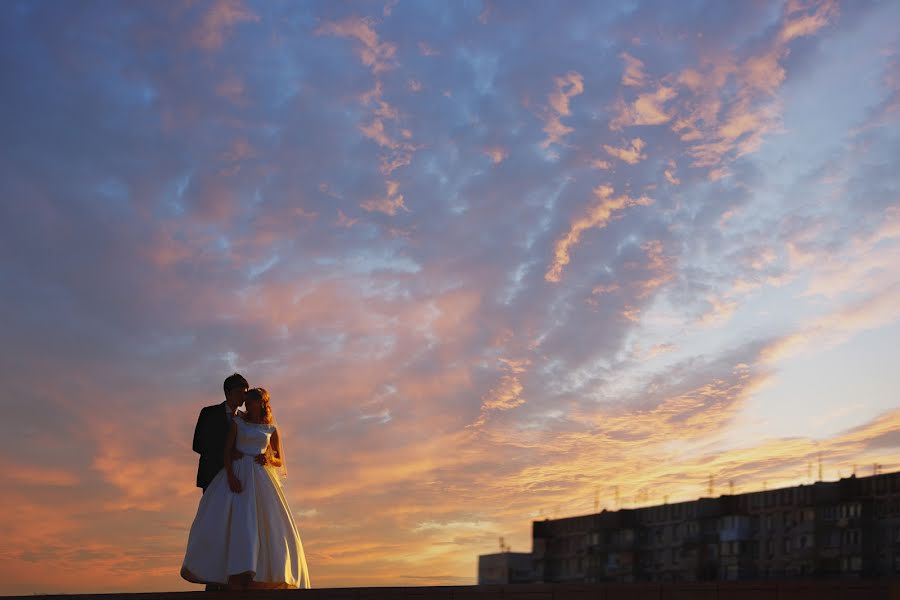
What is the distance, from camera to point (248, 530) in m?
14.6

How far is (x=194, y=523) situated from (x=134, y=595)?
1494 millimetres

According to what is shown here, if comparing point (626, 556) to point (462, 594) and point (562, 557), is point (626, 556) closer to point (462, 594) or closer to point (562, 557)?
point (562, 557)

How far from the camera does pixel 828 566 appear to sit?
100562 millimetres

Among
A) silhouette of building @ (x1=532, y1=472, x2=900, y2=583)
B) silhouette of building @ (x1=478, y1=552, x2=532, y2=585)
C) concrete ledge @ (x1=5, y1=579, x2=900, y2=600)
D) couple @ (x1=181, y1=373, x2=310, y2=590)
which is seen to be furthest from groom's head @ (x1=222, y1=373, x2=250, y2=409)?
silhouette of building @ (x1=478, y1=552, x2=532, y2=585)

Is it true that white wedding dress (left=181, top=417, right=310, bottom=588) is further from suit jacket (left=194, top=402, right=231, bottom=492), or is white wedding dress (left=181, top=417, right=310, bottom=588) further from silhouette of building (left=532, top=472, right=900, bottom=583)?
silhouette of building (left=532, top=472, right=900, bottom=583)

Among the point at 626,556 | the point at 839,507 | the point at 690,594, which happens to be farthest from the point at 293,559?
the point at 626,556

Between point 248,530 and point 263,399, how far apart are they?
174 centimetres

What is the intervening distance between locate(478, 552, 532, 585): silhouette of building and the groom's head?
140 metres

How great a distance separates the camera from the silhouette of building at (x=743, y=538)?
96.5 meters

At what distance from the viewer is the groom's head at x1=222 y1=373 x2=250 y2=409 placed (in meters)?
15.2

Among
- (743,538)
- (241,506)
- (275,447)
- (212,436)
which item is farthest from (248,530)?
(743,538)

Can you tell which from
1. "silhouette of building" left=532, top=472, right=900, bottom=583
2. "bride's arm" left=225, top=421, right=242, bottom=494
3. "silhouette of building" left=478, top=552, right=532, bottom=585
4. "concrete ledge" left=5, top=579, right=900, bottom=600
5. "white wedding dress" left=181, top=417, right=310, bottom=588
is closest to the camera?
"concrete ledge" left=5, top=579, right=900, bottom=600

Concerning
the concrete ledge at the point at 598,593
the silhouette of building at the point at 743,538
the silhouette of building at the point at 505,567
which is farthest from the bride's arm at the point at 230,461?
the silhouette of building at the point at 505,567

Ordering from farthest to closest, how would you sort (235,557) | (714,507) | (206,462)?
(714,507), (206,462), (235,557)
